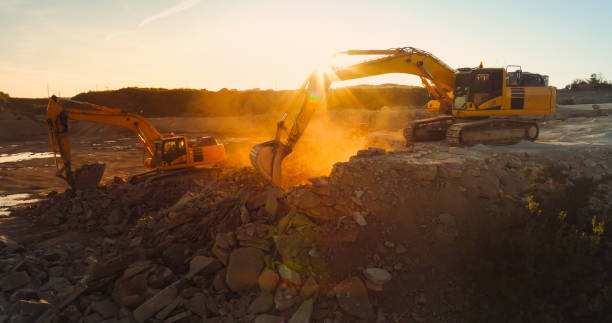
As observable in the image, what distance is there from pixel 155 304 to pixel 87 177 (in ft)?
26.6

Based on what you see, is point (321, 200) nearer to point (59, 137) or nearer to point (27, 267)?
point (27, 267)

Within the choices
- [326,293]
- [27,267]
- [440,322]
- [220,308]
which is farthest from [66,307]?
[440,322]

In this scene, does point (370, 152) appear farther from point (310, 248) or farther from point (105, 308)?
point (105, 308)

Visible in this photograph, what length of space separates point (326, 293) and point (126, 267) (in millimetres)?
3515

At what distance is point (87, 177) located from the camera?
10.4m

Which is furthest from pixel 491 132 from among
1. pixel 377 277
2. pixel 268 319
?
pixel 268 319

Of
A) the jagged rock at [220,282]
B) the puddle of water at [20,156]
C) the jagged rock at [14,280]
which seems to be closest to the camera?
the jagged rock at [220,282]

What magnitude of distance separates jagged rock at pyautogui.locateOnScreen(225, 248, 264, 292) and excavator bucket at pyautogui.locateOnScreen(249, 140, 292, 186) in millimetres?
2175

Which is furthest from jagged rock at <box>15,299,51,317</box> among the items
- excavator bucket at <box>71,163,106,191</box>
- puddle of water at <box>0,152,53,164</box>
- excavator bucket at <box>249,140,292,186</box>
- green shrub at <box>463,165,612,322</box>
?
puddle of water at <box>0,152,53,164</box>

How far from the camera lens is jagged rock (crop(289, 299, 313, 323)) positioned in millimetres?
3936

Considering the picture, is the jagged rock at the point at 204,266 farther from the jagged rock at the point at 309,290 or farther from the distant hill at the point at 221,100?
the distant hill at the point at 221,100

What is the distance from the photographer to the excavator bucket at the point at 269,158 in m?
6.64

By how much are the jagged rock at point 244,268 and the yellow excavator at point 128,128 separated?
6.64 meters

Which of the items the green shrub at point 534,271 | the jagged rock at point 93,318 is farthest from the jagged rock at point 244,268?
the green shrub at point 534,271
